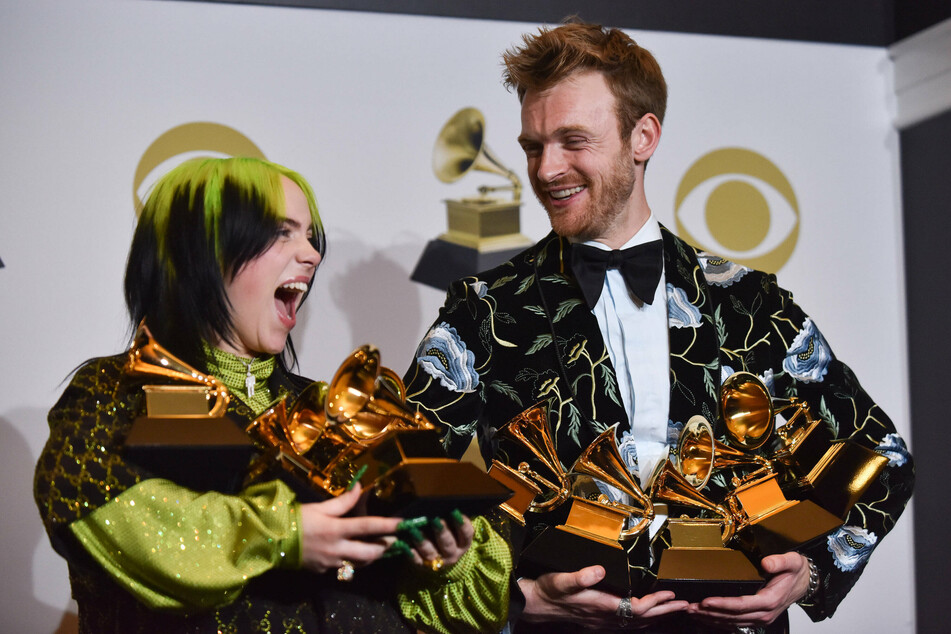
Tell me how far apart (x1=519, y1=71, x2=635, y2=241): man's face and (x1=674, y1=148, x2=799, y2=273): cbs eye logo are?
102 cm

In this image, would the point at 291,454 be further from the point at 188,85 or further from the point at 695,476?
the point at 188,85

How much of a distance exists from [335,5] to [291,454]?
1.58 m

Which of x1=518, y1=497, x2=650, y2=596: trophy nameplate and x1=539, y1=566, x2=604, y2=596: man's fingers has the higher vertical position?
x1=518, y1=497, x2=650, y2=596: trophy nameplate

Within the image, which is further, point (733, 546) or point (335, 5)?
point (335, 5)

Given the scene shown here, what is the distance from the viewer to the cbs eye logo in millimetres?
2988

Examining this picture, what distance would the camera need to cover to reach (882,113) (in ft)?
10.5

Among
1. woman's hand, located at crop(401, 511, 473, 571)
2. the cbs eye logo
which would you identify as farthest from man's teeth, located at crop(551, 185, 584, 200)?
the cbs eye logo

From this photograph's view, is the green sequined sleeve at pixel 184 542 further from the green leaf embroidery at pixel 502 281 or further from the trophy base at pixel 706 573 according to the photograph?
the green leaf embroidery at pixel 502 281

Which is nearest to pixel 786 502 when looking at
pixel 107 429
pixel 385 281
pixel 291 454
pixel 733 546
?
pixel 733 546

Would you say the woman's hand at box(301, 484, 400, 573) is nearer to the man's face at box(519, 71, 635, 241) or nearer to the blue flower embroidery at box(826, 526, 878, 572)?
the man's face at box(519, 71, 635, 241)

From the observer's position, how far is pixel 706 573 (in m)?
1.62

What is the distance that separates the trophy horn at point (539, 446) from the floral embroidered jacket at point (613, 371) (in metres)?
0.08

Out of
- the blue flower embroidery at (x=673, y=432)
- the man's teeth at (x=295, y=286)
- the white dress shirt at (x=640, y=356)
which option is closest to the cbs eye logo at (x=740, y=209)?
the white dress shirt at (x=640, y=356)

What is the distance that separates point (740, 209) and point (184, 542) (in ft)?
7.19
